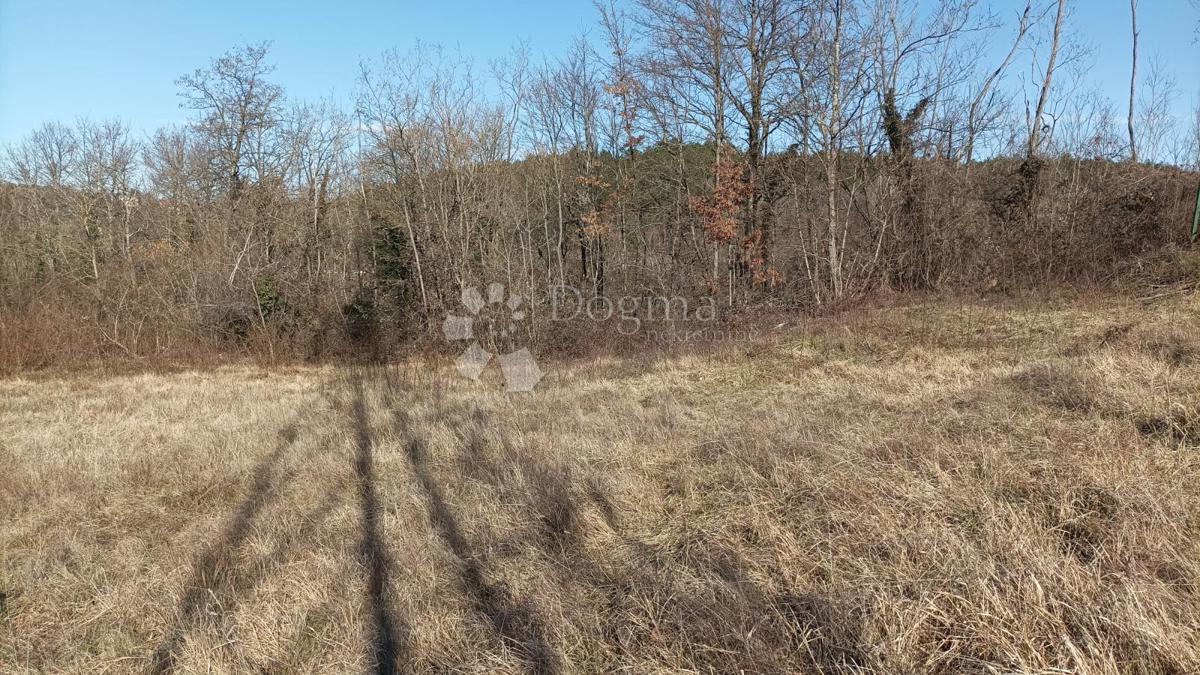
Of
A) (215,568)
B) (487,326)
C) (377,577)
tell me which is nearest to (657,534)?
(377,577)

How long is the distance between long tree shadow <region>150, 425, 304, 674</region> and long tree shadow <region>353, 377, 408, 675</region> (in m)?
0.64

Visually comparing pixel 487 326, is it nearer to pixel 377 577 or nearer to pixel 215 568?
pixel 215 568

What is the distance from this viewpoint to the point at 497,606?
2.88 metres

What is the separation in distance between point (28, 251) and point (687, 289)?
1725cm

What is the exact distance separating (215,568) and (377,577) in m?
0.95

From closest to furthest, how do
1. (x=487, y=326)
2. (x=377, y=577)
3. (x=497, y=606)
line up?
1. (x=497, y=606)
2. (x=377, y=577)
3. (x=487, y=326)

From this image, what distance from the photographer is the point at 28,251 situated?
52.3 ft

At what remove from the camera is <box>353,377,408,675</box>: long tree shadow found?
262cm

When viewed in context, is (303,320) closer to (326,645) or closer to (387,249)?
(387,249)

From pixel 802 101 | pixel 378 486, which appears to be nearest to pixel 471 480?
pixel 378 486

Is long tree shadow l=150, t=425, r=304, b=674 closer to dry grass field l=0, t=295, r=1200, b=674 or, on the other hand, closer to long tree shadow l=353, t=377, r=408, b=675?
dry grass field l=0, t=295, r=1200, b=674

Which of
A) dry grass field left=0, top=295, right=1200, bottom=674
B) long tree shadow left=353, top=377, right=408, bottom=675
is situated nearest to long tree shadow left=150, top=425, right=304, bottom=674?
dry grass field left=0, top=295, right=1200, bottom=674

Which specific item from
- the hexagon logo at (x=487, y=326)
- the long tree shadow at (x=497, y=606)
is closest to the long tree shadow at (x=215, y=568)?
the long tree shadow at (x=497, y=606)

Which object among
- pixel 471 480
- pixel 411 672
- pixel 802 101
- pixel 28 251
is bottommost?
pixel 411 672
